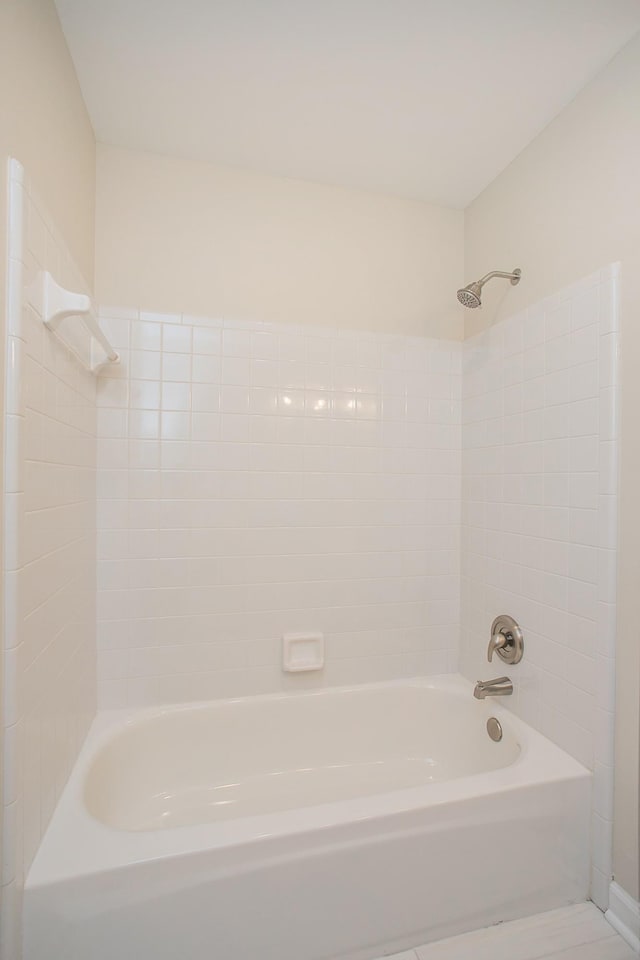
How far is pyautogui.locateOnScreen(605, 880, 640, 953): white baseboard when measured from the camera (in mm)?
1162

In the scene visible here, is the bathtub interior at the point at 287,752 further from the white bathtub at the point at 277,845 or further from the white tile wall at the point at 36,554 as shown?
the white tile wall at the point at 36,554

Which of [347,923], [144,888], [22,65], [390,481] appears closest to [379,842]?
[347,923]

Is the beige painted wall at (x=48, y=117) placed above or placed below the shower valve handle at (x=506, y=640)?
above

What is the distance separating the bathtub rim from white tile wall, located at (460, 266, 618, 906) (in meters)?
0.18

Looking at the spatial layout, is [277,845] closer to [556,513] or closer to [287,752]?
[287,752]

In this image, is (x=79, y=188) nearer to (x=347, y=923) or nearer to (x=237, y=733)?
(x=237, y=733)

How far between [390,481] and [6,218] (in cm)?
152

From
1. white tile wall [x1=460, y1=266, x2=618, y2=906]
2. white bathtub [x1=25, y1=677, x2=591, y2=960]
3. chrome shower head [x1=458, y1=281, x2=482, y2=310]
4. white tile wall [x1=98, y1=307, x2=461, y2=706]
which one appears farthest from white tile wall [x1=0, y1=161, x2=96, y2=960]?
white tile wall [x1=460, y1=266, x2=618, y2=906]

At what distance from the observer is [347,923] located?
109cm

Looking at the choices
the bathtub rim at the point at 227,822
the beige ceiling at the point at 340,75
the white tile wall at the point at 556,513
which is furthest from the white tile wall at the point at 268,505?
the beige ceiling at the point at 340,75

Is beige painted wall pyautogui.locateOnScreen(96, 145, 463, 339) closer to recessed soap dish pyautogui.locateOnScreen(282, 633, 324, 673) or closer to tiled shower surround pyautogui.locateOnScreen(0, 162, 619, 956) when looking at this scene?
tiled shower surround pyautogui.locateOnScreen(0, 162, 619, 956)

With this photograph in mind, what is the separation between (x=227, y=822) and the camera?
3.52 feet

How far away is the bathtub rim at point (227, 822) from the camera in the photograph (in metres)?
0.98

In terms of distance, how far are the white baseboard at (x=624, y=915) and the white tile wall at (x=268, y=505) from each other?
0.87 m
